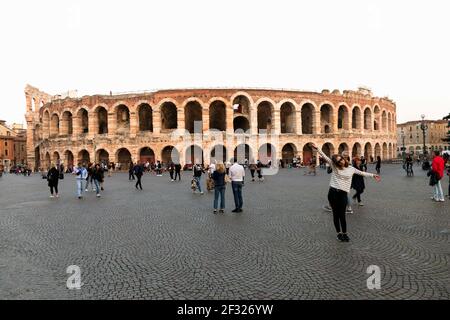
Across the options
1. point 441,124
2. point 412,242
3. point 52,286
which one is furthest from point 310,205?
point 441,124

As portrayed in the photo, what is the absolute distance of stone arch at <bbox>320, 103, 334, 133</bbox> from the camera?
35.1 m

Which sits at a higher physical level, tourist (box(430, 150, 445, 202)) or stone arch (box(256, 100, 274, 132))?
stone arch (box(256, 100, 274, 132))

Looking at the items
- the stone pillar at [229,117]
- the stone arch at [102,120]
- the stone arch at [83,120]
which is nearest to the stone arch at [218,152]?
the stone pillar at [229,117]

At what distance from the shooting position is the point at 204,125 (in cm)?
3125

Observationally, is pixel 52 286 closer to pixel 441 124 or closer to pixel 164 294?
pixel 164 294

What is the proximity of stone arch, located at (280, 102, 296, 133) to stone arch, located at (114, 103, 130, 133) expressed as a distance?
796 inches

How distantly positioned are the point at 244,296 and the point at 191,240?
7.59 ft

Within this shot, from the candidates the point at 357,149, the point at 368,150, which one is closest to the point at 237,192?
the point at 357,149

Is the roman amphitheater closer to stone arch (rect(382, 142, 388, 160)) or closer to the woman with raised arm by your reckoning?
stone arch (rect(382, 142, 388, 160))

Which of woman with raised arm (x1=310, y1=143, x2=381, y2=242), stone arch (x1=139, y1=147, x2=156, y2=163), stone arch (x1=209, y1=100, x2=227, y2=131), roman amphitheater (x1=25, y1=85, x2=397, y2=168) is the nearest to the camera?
woman with raised arm (x1=310, y1=143, x2=381, y2=242)

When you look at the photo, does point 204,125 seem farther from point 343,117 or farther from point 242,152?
point 343,117

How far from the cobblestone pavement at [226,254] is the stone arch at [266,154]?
25.0 meters

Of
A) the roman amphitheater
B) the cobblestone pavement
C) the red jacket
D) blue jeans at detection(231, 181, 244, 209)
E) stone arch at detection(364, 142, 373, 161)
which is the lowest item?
the cobblestone pavement

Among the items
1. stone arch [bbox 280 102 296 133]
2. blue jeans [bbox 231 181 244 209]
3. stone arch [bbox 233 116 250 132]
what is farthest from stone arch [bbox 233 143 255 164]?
blue jeans [bbox 231 181 244 209]
